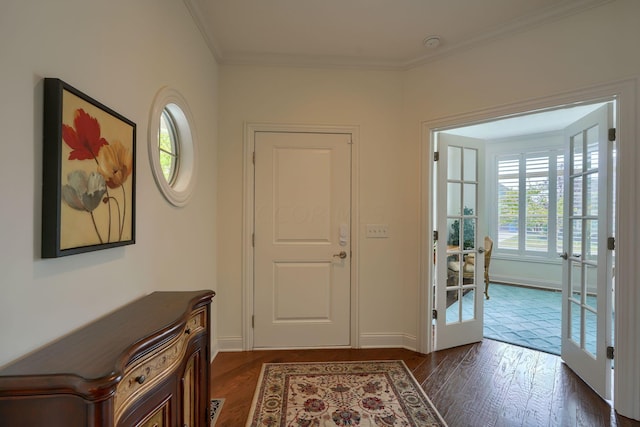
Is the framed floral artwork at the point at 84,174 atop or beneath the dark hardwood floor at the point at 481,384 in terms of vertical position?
atop

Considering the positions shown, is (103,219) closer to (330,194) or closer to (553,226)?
(330,194)

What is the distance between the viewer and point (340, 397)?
198 centimetres

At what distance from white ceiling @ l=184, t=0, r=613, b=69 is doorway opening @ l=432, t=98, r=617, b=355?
84 centimetres

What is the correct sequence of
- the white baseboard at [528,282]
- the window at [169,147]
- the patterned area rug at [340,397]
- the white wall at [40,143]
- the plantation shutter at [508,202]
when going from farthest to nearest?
1. the plantation shutter at [508,202]
2. the white baseboard at [528,282]
3. the window at [169,147]
4. the patterned area rug at [340,397]
5. the white wall at [40,143]

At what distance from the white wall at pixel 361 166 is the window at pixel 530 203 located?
391cm

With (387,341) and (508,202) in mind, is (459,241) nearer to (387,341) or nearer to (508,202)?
(387,341)

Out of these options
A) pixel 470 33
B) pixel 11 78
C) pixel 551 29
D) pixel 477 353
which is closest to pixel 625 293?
pixel 477 353

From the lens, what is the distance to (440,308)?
8.82 ft

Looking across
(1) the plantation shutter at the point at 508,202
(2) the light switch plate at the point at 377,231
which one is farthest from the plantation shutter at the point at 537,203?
(2) the light switch plate at the point at 377,231

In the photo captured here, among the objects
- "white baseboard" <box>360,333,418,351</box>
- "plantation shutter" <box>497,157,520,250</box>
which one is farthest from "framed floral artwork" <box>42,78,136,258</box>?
"plantation shutter" <box>497,157,520,250</box>

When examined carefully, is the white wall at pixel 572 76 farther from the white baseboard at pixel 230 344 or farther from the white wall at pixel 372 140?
the white baseboard at pixel 230 344

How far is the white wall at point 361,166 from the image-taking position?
2664 millimetres

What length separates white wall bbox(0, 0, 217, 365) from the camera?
2.60ft

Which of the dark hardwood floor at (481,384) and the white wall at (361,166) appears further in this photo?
the white wall at (361,166)
